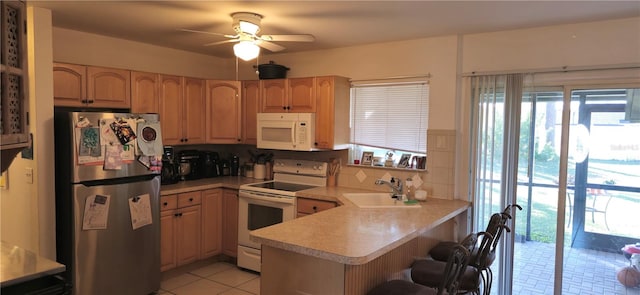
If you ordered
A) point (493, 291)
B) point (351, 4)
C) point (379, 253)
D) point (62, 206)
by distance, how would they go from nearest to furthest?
point (379, 253), point (351, 4), point (62, 206), point (493, 291)

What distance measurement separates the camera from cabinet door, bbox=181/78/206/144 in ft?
14.1

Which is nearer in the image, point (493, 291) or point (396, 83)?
point (493, 291)

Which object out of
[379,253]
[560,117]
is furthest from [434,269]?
[560,117]

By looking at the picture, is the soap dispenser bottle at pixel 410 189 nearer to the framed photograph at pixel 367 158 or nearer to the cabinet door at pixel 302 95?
the framed photograph at pixel 367 158

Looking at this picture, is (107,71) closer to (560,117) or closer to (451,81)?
(451,81)

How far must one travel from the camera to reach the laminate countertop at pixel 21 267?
175 cm

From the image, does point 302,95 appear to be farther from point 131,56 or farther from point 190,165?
point 131,56

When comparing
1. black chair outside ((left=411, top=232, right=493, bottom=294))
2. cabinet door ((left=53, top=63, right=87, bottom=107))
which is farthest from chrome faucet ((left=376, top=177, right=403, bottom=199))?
cabinet door ((left=53, top=63, right=87, bottom=107))

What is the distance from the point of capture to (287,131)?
4.14 metres

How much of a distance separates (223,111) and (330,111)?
1.31m

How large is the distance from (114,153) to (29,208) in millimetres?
737

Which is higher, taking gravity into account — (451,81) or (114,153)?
(451,81)

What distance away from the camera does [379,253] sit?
2.11m

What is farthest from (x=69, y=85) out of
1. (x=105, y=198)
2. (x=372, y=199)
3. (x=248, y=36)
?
(x=372, y=199)
